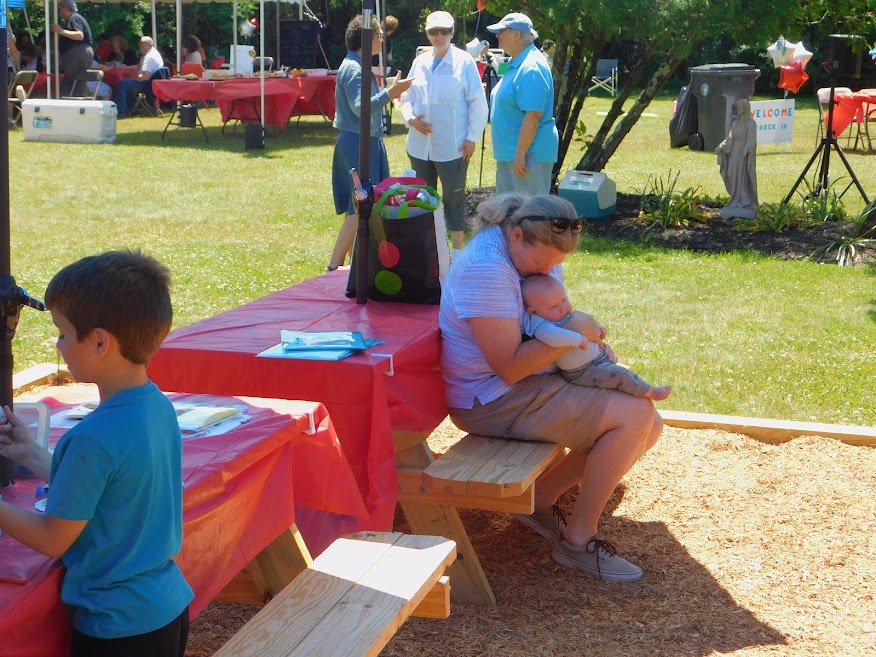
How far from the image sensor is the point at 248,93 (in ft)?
51.7

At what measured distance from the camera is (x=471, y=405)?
3670mm

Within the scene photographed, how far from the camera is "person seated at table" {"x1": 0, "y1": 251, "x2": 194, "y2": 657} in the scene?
1.82 m

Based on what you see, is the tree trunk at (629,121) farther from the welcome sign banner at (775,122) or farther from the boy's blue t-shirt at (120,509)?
the boy's blue t-shirt at (120,509)

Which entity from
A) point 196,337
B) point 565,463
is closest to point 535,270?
point 565,463

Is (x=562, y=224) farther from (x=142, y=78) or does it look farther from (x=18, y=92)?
(x=142, y=78)

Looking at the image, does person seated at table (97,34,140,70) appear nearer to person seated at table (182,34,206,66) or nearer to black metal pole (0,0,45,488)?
person seated at table (182,34,206,66)

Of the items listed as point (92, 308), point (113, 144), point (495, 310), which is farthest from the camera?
point (113, 144)

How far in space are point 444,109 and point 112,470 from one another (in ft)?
21.8

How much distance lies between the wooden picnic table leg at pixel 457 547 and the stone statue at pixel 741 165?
8.01 meters

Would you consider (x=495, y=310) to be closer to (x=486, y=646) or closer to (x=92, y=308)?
(x=486, y=646)

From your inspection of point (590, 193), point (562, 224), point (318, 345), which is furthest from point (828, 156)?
point (318, 345)

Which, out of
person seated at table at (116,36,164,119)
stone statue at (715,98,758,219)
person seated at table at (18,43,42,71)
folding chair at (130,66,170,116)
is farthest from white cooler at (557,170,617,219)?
person seated at table at (18,43,42,71)

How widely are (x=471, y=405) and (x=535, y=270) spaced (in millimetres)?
510

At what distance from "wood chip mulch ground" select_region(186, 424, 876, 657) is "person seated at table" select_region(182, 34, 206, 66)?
1852cm
